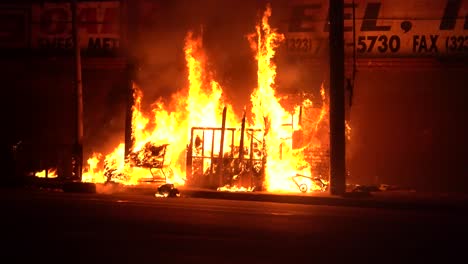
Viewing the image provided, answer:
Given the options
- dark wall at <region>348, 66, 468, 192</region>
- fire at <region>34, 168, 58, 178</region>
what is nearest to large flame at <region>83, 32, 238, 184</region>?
fire at <region>34, 168, 58, 178</region>

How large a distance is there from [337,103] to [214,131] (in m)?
4.43

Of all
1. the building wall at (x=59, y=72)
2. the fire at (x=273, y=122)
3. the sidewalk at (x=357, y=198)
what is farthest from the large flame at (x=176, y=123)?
the sidewalk at (x=357, y=198)

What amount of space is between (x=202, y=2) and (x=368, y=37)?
5823mm

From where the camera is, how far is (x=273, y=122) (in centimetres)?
2183

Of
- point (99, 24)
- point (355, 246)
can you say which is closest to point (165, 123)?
point (99, 24)

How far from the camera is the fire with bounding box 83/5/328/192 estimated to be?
70.5 feet

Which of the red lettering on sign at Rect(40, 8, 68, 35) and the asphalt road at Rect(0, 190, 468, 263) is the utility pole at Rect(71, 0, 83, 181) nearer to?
the red lettering on sign at Rect(40, 8, 68, 35)

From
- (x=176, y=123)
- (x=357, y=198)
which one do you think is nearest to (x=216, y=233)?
(x=357, y=198)

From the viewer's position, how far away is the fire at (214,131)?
21484 millimetres

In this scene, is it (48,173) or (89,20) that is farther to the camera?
(89,20)

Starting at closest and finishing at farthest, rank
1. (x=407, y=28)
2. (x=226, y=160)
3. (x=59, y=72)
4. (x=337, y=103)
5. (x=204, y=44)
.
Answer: (x=337, y=103) → (x=226, y=160) → (x=407, y=28) → (x=204, y=44) → (x=59, y=72)

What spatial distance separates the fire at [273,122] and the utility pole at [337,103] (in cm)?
166

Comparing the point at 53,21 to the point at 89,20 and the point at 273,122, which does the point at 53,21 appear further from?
the point at 273,122

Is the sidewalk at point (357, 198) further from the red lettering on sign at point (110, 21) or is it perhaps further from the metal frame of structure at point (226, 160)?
the red lettering on sign at point (110, 21)
